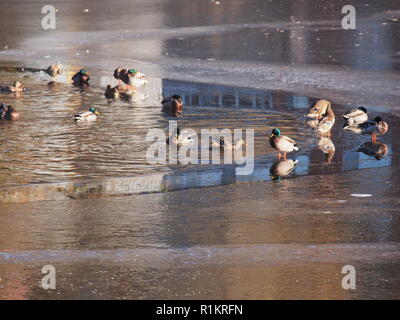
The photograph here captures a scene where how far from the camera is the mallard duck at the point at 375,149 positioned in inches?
510

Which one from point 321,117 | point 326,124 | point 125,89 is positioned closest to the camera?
point 326,124

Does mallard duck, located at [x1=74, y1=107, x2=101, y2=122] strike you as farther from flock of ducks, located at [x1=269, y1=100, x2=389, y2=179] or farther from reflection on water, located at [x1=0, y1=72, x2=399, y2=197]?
flock of ducks, located at [x1=269, y1=100, x2=389, y2=179]

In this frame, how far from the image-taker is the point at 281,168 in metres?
12.2

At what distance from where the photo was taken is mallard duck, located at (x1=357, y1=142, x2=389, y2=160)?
42.5 ft

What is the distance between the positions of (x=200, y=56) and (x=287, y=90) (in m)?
5.32

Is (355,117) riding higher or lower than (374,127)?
higher

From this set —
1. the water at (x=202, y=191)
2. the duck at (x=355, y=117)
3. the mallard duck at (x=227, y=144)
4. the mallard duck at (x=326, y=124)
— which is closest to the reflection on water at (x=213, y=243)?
the water at (x=202, y=191)

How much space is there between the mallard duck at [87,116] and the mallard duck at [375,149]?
14.2ft

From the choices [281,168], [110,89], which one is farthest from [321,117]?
[110,89]

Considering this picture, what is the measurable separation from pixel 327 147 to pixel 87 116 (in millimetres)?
4007

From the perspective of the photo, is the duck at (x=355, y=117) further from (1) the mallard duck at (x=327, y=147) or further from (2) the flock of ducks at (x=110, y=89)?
(2) the flock of ducks at (x=110, y=89)

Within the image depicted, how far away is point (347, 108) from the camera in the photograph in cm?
1644
